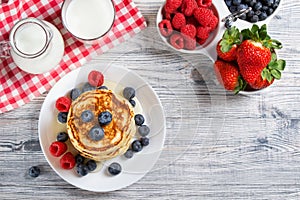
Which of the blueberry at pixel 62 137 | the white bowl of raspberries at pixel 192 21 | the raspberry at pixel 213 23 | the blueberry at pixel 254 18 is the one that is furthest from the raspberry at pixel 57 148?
the blueberry at pixel 254 18

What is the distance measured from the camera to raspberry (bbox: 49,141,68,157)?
1486 mm

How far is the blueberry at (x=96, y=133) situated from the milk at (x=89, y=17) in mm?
303

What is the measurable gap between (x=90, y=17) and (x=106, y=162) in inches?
15.4

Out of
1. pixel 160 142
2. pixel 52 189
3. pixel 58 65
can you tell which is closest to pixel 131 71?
pixel 160 142

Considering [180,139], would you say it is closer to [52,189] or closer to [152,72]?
[152,72]

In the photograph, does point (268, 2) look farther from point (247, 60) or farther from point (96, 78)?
point (96, 78)

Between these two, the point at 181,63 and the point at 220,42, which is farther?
the point at 220,42

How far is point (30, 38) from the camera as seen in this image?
1529 mm

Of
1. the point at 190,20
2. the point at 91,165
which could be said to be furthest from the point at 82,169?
the point at 190,20

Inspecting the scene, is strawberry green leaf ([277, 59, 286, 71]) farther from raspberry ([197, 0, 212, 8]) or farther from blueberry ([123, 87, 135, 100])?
blueberry ([123, 87, 135, 100])

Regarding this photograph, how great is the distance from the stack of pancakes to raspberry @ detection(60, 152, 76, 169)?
3 cm

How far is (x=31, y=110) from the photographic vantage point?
63.0 inches

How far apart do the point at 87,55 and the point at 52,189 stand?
38cm

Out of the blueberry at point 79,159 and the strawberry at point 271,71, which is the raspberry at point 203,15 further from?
the blueberry at point 79,159
